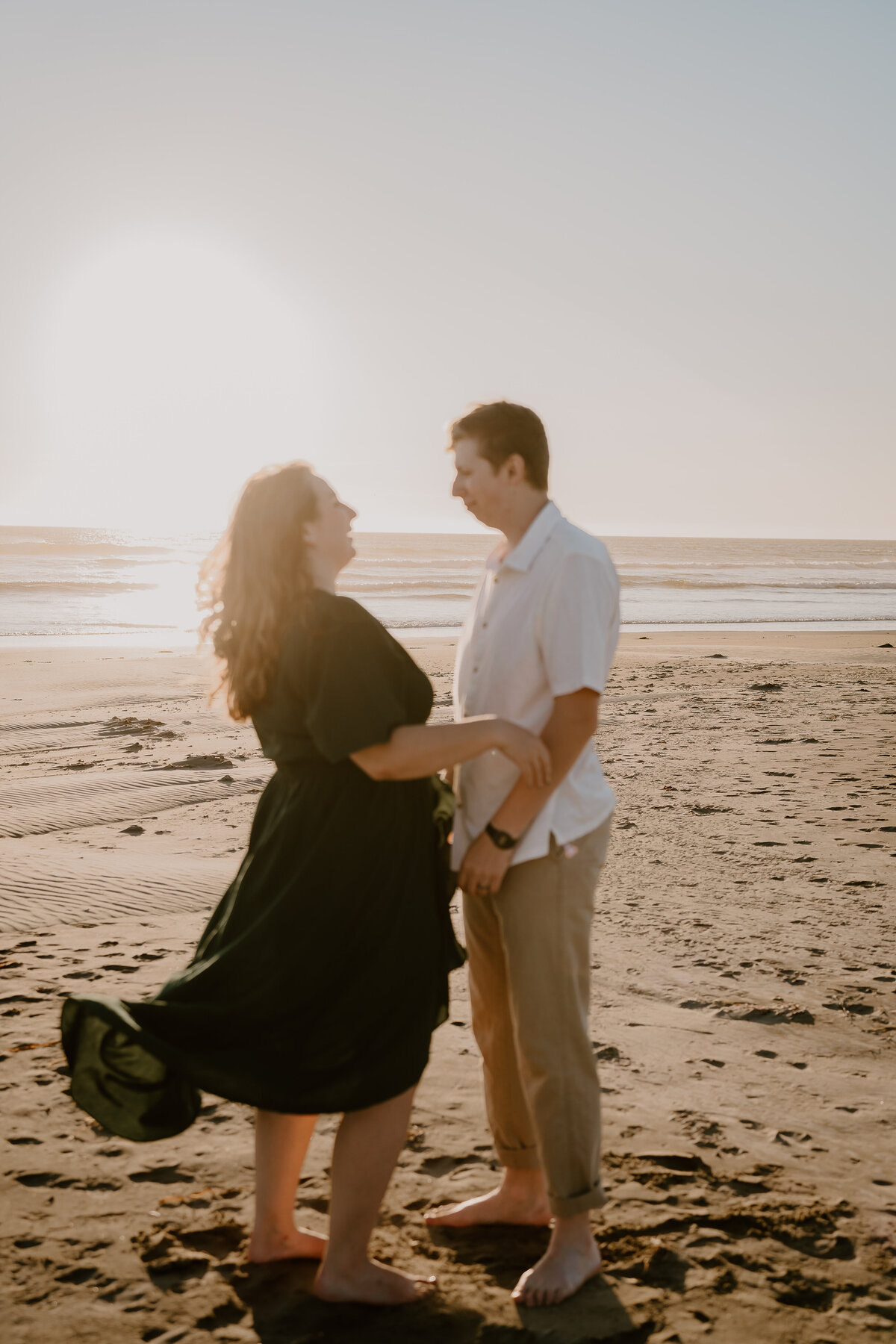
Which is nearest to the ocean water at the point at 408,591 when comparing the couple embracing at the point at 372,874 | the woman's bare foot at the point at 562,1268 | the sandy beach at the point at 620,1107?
the sandy beach at the point at 620,1107

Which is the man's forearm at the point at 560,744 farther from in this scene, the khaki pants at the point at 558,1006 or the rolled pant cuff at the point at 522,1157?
the rolled pant cuff at the point at 522,1157

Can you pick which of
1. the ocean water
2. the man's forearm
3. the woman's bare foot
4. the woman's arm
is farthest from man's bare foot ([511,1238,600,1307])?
the ocean water

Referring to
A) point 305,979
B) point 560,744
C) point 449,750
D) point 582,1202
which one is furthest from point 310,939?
point 582,1202

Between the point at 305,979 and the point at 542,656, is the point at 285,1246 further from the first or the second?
the point at 542,656

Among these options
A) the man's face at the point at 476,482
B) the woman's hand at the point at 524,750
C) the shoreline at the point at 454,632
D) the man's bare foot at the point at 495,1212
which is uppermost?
the man's face at the point at 476,482

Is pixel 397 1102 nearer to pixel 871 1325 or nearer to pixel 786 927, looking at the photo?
pixel 871 1325

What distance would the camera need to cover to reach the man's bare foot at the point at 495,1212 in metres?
2.71

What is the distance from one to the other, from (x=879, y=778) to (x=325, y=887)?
18.9 ft

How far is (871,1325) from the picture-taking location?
2275mm

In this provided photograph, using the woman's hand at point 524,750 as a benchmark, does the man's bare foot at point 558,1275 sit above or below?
below

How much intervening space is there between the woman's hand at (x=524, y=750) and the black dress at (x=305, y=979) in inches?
7.2

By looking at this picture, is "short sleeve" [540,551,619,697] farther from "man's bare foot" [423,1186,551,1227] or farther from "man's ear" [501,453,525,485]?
"man's bare foot" [423,1186,551,1227]

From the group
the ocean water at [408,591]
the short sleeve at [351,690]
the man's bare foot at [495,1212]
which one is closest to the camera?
the short sleeve at [351,690]

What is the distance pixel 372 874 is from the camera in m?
2.28
